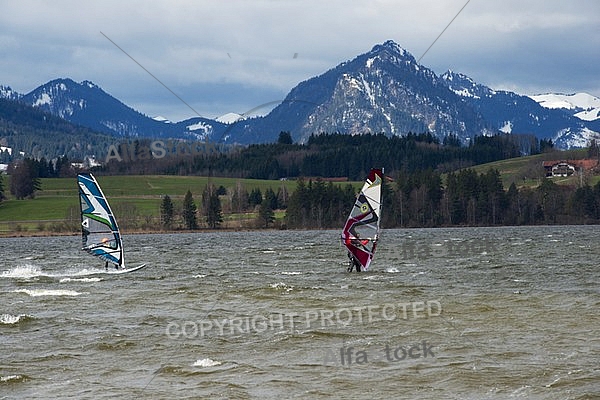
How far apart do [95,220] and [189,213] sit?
4745 inches

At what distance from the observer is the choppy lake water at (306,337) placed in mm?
20078

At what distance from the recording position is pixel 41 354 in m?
24.8

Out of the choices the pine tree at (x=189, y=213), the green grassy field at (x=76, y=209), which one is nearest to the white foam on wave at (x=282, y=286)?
the green grassy field at (x=76, y=209)

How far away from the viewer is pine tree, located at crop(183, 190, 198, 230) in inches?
6619

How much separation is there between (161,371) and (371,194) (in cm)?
2509

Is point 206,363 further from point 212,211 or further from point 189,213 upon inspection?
point 189,213

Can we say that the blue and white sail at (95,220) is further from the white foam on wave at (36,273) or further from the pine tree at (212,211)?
the pine tree at (212,211)

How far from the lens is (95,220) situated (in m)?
48.3

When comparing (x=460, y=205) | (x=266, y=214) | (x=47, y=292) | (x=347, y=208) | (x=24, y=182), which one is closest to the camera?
(x=47, y=292)

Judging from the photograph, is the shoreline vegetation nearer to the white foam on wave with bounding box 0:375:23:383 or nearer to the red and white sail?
the red and white sail

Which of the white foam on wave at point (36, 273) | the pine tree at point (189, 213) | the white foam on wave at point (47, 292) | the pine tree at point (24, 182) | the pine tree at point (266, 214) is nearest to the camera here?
the white foam on wave at point (47, 292)

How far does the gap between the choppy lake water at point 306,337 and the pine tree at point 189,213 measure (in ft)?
389

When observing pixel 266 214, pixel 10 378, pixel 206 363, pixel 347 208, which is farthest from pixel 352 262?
pixel 347 208

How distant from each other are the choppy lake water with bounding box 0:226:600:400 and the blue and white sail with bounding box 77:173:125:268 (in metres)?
2.26
